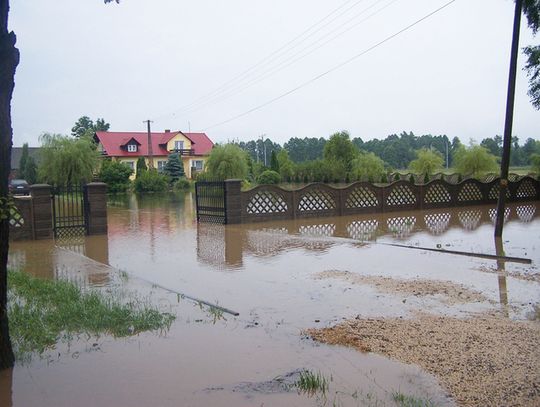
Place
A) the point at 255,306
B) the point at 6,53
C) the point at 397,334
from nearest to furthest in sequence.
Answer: the point at 6,53
the point at 397,334
the point at 255,306

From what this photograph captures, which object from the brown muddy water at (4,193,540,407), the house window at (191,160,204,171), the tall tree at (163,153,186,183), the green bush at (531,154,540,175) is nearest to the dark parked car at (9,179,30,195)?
the tall tree at (163,153,186,183)

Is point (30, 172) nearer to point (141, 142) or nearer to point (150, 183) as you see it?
point (150, 183)

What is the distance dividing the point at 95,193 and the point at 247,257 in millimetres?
6228

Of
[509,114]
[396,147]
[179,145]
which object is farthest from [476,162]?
[396,147]

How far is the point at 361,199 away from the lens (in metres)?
19.6

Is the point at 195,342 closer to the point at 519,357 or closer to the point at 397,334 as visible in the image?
the point at 397,334

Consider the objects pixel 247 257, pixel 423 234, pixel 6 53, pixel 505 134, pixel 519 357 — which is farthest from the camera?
pixel 423 234

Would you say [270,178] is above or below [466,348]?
above

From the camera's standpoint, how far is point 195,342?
5.44m

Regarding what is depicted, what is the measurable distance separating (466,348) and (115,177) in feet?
138

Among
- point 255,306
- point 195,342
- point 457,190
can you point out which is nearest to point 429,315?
point 255,306

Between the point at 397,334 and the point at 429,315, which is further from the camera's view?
the point at 429,315

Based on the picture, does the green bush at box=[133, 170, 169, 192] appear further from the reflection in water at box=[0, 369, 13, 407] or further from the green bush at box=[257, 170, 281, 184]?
the reflection in water at box=[0, 369, 13, 407]

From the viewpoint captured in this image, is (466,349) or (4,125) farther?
(466,349)
